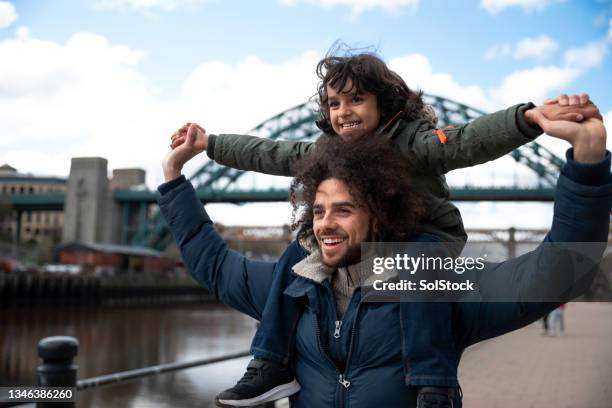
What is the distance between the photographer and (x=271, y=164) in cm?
180

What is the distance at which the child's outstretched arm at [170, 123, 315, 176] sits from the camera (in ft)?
5.87

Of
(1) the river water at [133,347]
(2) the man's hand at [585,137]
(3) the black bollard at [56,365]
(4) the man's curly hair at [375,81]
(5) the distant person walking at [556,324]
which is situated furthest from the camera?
(5) the distant person walking at [556,324]

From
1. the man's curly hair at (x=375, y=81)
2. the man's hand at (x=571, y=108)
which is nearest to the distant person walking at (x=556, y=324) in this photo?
the man's curly hair at (x=375, y=81)

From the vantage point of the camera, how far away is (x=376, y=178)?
4.95 ft

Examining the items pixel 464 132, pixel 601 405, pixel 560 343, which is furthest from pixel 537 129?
pixel 560 343

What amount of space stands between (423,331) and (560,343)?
35.9 feet

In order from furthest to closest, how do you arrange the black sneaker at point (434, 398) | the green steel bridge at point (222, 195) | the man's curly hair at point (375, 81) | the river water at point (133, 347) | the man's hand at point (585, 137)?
the green steel bridge at point (222, 195) < the river water at point (133, 347) < the man's curly hair at point (375, 81) < the black sneaker at point (434, 398) < the man's hand at point (585, 137)

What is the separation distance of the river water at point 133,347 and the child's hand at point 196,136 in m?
4.04

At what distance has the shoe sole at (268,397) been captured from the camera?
149 centimetres

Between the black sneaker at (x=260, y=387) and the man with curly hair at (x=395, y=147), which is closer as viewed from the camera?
the man with curly hair at (x=395, y=147)

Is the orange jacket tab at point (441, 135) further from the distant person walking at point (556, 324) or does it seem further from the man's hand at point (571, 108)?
the distant person walking at point (556, 324)

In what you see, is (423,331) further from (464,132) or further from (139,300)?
(139,300)

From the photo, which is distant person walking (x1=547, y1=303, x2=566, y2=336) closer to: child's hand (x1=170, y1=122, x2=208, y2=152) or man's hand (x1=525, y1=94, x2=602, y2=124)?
child's hand (x1=170, y1=122, x2=208, y2=152)

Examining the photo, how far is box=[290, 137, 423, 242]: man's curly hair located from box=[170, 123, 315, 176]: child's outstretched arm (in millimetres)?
191
